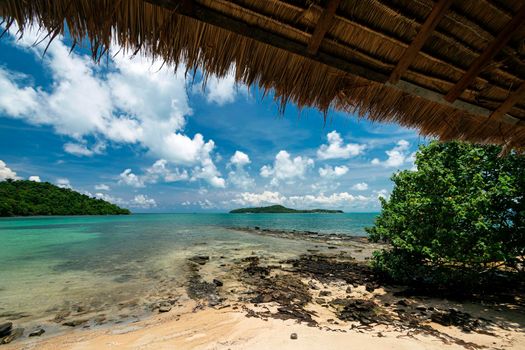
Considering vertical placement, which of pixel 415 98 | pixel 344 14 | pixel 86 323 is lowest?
pixel 86 323

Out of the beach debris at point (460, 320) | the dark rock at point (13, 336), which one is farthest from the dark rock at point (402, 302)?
the dark rock at point (13, 336)

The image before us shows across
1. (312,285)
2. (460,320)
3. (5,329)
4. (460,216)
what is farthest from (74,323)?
(460,216)

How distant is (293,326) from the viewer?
4.83 m

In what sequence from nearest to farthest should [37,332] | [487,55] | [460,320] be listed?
[487,55] < [460,320] < [37,332]

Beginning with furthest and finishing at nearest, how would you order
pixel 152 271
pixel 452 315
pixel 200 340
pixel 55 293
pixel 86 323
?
1. pixel 152 271
2. pixel 55 293
3. pixel 86 323
4. pixel 452 315
5. pixel 200 340

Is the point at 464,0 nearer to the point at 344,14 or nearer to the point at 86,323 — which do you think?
the point at 344,14

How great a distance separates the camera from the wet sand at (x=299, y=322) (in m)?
4.24

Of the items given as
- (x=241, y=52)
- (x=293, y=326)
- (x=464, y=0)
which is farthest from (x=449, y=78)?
(x=293, y=326)

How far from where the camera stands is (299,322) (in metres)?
5.07

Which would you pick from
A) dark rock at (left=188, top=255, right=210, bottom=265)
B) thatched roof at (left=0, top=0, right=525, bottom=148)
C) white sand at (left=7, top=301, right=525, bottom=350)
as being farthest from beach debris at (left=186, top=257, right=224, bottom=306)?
thatched roof at (left=0, top=0, right=525, bottom=148)

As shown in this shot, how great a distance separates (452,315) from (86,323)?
8.01 metres

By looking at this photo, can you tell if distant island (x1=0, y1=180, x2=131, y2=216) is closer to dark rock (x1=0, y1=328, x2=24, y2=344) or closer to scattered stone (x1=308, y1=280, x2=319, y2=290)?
dark rock (x1=0, y1=328, x2=24, y2=344)

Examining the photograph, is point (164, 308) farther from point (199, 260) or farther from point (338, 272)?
point (199, 260)

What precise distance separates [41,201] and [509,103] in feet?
358
